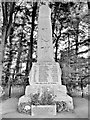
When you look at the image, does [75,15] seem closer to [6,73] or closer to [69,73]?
[69,73]

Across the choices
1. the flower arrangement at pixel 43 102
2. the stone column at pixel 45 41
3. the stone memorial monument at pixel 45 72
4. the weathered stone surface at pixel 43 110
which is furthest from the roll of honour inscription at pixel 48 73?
the weathered stone surface at pixel 43 110

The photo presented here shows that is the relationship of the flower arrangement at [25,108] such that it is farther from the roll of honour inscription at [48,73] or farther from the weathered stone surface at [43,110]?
the roll of honour inscription at [48,73]

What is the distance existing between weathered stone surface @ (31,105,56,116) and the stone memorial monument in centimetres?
59

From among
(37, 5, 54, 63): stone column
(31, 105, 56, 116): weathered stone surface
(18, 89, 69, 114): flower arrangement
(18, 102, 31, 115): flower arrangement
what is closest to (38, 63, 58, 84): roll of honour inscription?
(37, 5, 54, 63): stone column

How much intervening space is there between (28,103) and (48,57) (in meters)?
1.78

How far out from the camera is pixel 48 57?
19.3 ft

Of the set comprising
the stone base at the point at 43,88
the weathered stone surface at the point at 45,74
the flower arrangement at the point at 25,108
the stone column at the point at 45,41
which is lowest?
the flower arrangement at the point at 25,108

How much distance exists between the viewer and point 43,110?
13.9ft

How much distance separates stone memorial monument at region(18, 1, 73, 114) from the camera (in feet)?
16.9

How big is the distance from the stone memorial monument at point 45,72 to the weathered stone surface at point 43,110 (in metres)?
0.59

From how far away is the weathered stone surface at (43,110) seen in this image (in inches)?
167

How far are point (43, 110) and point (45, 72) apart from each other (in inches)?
61.7

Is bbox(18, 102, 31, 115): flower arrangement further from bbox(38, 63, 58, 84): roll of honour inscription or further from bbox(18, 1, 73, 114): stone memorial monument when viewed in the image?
bbox(38, 63, 58, 84): roll of honour inscription

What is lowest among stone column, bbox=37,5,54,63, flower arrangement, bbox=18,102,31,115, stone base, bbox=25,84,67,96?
flower arrangement, bbox=18,102,31,115
